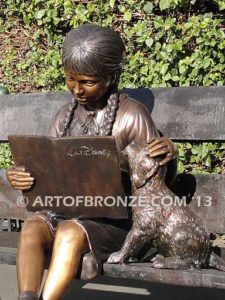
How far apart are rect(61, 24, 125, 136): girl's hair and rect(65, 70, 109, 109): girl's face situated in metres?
0.02

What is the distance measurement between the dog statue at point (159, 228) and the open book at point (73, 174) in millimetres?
112

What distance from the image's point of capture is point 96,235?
313 cm

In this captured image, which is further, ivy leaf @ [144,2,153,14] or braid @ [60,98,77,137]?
ivy leaf @ [144,2,153,14]

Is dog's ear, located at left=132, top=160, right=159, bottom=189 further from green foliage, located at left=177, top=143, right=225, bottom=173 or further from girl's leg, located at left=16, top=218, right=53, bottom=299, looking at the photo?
green foliage, located at left=177, top=143, right=225, bottom=173

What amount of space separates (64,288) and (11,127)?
1.56 meters

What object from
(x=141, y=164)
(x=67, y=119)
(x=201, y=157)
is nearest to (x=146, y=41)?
(x=201, y=157)

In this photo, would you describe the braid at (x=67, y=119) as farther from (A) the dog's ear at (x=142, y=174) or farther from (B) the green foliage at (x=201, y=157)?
(B) the green foliage at (x=201, y=157)

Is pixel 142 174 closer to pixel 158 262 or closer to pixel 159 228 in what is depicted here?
pixel 159 228

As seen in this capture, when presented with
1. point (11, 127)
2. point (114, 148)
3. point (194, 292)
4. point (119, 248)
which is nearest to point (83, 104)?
point (114, 148)

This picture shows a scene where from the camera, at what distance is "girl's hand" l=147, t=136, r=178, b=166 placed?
3.05m

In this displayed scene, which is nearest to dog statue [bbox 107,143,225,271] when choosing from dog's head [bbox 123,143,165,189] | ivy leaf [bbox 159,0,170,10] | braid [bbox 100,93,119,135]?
dog's head [bbox 123,143,165,189]

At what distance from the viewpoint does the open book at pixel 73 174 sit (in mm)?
3143
